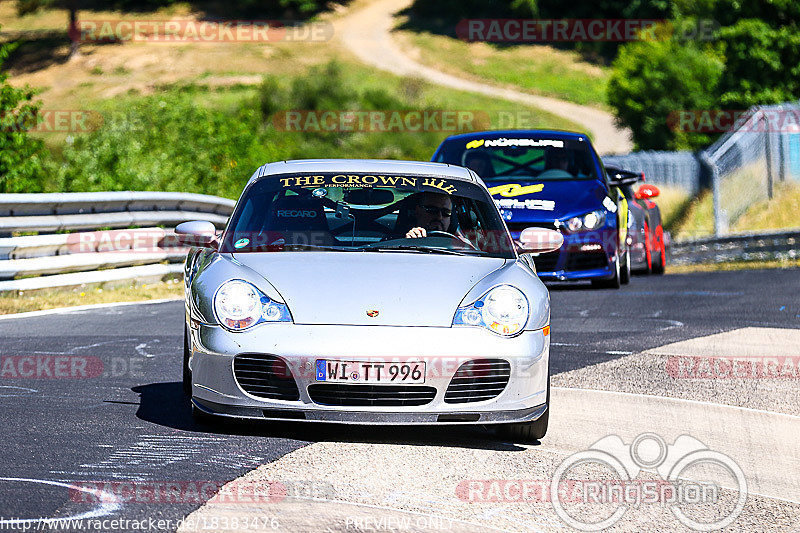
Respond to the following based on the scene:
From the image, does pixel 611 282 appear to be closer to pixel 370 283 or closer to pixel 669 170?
pixel 370 283

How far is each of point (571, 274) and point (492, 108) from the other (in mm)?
64362

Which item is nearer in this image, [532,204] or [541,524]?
[541,524]

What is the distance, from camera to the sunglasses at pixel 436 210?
23.3ft

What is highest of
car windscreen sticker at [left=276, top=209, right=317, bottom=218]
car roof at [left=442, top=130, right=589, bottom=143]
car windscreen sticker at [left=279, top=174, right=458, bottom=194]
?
car windscreen sticker at [left=279, top=174, right=458, bottom=194]

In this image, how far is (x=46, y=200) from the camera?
12.7 meters

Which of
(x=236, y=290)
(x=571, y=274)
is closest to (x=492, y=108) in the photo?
(x=571, y=274)

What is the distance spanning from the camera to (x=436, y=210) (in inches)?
281

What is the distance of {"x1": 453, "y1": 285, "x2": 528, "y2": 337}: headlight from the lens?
5.93 m

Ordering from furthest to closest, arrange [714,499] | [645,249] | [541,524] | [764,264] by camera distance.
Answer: [764,264]
[645,249]
[714,499]
[541,524]

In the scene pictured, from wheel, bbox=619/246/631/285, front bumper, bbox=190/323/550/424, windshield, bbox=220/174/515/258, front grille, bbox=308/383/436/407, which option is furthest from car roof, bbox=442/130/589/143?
front grille, bbox=308/383/436/407

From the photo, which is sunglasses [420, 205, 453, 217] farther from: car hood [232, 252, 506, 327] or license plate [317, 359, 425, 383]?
license plate [317, 359, 425, 383]

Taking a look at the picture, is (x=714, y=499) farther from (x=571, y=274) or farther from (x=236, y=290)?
(x=571, y=274)

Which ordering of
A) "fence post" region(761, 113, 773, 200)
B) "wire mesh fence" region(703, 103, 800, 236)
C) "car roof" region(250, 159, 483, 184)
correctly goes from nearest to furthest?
"car roof" region(250, 159, 483, 184)
"wire mesh fence" region(703, 103, 800, 236)
"fence post" region(761, 113, 773, 200)

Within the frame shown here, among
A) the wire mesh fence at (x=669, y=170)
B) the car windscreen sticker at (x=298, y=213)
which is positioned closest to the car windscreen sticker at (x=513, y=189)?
the car windscreen sticker at (x=298, y=213)
